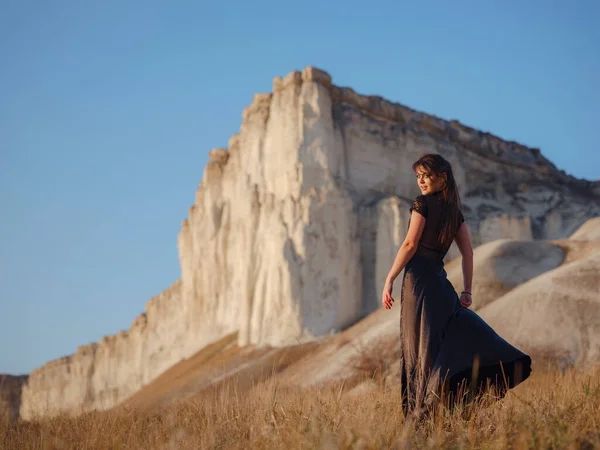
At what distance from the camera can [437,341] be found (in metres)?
5.66

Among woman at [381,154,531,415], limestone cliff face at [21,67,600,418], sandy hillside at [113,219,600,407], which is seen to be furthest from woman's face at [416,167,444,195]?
limestone cliff face at [21,67,600,418]

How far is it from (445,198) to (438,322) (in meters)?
1.00

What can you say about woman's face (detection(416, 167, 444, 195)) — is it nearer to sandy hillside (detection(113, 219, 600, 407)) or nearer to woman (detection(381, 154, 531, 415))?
woman (detection(381, 154, 531, 415))

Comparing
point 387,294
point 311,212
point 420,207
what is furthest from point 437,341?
point 311,212

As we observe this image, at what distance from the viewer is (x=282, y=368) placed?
30.5 meters

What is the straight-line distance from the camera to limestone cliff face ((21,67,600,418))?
116 feet

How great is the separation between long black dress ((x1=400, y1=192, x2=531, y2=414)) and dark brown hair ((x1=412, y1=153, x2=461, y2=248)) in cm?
5

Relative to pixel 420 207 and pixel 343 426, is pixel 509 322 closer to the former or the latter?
pixel 420 207

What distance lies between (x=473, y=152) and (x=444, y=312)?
41402 mm

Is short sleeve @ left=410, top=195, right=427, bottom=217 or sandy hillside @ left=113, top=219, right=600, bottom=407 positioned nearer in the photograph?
short sleeve @ left=410, top=195, right=427, bottom=217

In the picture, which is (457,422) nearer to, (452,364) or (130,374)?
(452,364)

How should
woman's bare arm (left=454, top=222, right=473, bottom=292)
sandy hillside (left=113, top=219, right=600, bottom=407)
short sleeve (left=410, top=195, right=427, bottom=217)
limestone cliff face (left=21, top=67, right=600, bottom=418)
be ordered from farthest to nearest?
limestone cliff face (left=21, top=67, right=600, bottom=418)
sandy hillside (left=113, top=219, right=600, bottom=407)
woman's bare arm (left=454, top=222, right=473, bottom=292)
short sleeve (left=410, top=195, right=427, bottom=217)

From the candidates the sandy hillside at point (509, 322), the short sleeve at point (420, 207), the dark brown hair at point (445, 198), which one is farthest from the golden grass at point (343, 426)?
the sandy hillside at point (509, 322)

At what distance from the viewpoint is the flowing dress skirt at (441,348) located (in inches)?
217
